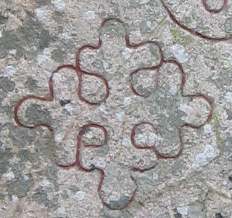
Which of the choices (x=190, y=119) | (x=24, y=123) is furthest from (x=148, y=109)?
(x=24, y=123)

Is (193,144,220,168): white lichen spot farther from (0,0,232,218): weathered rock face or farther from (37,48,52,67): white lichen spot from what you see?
(37,48,52,67): white lichen spot

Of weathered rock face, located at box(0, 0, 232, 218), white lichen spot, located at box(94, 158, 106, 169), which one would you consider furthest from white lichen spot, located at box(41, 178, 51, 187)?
white lichen spot, located at box(94, 158, 106, 169)

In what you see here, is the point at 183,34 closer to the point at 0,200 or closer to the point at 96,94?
the point at 96,94

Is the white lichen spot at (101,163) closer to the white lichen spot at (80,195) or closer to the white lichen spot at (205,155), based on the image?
the white lichen spot at (80,195)

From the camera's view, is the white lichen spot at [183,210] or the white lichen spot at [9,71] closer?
the white lichen spot at [9,71]

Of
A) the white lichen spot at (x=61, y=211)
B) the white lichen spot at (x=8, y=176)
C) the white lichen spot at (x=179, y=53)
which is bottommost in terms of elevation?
the white lichen spot at (x=61, y=211)

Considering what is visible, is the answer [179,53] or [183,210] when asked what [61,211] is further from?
[179,53]

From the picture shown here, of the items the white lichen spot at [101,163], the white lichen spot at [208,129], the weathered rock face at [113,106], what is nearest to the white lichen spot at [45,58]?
→ the weathered rock face at [113,106]
